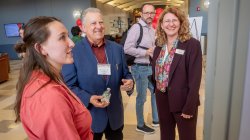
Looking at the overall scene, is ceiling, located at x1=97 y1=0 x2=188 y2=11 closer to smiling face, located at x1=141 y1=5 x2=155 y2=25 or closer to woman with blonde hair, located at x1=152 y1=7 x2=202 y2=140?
smiling face, located at x1=141 y1=5 x2=155 y2=25

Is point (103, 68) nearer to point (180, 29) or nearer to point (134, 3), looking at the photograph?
point (180, 29)

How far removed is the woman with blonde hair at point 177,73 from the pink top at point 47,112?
1.11 metres

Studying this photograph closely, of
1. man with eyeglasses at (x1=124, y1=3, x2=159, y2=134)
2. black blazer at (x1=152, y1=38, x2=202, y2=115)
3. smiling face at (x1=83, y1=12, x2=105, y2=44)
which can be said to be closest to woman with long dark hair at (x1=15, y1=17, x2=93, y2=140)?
smiling face at (x1=83, y1=12, x2=105, y2=44)

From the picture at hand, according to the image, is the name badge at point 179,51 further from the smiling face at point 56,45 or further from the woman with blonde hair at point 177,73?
the smiling face at point 56,45

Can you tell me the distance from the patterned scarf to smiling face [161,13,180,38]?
0.08 metres

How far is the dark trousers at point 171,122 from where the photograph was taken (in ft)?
6.64

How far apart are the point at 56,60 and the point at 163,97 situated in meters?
1.21

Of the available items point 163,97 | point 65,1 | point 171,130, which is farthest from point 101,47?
point 65,1

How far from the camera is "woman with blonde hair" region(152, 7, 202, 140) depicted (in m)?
1.91

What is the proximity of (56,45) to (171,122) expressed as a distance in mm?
1449

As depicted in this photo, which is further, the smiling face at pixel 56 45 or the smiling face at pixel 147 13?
the smiling face at pixel 147 13

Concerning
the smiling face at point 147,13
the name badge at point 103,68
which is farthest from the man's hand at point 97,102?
the smiling face at point 147,13

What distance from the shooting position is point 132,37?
292 centimetres

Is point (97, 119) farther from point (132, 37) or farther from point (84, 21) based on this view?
point (132, 37)
